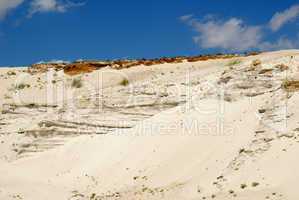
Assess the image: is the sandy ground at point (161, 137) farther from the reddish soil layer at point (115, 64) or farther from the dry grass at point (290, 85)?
the reddish soil layer at point (115, 64)

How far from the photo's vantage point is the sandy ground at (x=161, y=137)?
19.2 metres

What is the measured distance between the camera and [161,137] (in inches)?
938

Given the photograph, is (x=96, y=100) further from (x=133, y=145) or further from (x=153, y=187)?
(x=153, y=187)

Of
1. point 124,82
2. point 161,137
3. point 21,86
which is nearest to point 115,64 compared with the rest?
point 124,82

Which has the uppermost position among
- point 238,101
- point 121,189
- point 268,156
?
point 238,101

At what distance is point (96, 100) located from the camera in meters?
27.2

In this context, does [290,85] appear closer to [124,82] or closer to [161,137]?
[161,137]

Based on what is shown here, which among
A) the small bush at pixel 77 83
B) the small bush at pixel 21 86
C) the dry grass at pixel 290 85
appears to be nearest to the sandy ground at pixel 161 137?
the dry grass at pixel 290 85

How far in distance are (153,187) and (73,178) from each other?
4.03 metres

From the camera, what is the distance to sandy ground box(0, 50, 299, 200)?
19.2 meters

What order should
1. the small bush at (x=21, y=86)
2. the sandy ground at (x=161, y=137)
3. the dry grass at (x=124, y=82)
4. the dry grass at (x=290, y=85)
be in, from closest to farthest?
the sandy ground at (x=161, y=137) < the dry grass at (x=290, y=85) < the dry grass at (x=124, y=82) < the small bush at (x=21, y=86)

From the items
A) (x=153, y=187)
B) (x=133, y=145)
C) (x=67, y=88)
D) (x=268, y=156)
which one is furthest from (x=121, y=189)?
(x=67, y=88)

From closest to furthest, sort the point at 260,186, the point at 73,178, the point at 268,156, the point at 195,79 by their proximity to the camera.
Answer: the point at 260,186
the point at 268,156
the point at 73,178
the point at 195,79

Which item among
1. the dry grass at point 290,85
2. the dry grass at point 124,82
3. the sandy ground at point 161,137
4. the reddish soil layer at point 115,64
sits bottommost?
the sandy ground at point 161,137
